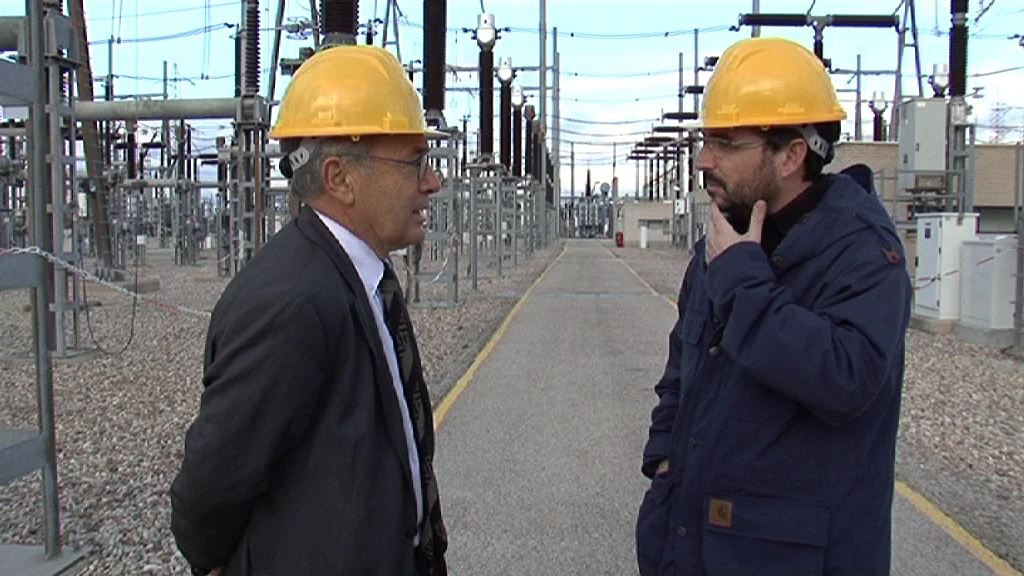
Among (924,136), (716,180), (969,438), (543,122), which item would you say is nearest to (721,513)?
(716,180)

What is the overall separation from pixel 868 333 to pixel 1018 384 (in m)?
9.55

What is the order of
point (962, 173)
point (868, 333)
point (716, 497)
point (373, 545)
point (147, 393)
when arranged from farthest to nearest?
point (962, 173) → point (147, 393) → point (716, 497) → point (868, 333) → point (373, 545)

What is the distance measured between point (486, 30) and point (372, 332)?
894 inches

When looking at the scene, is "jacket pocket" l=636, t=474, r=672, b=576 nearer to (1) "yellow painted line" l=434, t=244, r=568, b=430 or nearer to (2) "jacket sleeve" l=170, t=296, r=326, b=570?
(2) "jacket sleeve" l=170, t=296, r=326, b=570

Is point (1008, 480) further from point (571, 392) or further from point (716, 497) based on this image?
point (716, 497)

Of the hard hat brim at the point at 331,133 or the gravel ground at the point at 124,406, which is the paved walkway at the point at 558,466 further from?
the hard hat brim at the point at 331,133

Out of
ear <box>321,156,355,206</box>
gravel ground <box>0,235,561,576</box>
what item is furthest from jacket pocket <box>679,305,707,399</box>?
gravel ground <box>0,235,561,576</box>

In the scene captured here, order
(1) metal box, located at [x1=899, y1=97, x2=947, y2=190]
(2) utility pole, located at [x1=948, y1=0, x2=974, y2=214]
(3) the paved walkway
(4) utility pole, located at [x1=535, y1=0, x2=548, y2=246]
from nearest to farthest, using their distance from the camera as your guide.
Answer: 1. (3) the paved walkway
2. (2) utility pole, located at [x1=948, y1=0, x2=974, y2=214]
3. (1) metal box, located at [x1=899, y1=97, x2=947, y2=190]
4. (4) utility pole, located at [x1=535, y1=0, x2=548, y2=246]

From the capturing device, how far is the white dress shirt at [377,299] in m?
2.31

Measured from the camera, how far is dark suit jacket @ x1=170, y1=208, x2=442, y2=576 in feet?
6.84

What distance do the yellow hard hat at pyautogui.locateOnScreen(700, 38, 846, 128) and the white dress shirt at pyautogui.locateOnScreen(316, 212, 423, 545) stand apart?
958 millimetres

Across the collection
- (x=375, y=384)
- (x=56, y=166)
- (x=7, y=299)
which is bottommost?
(x=7, y=299)

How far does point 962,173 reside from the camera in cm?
1914

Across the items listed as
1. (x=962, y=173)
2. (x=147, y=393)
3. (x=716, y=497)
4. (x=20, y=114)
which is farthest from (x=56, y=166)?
(x=962, y=173)
